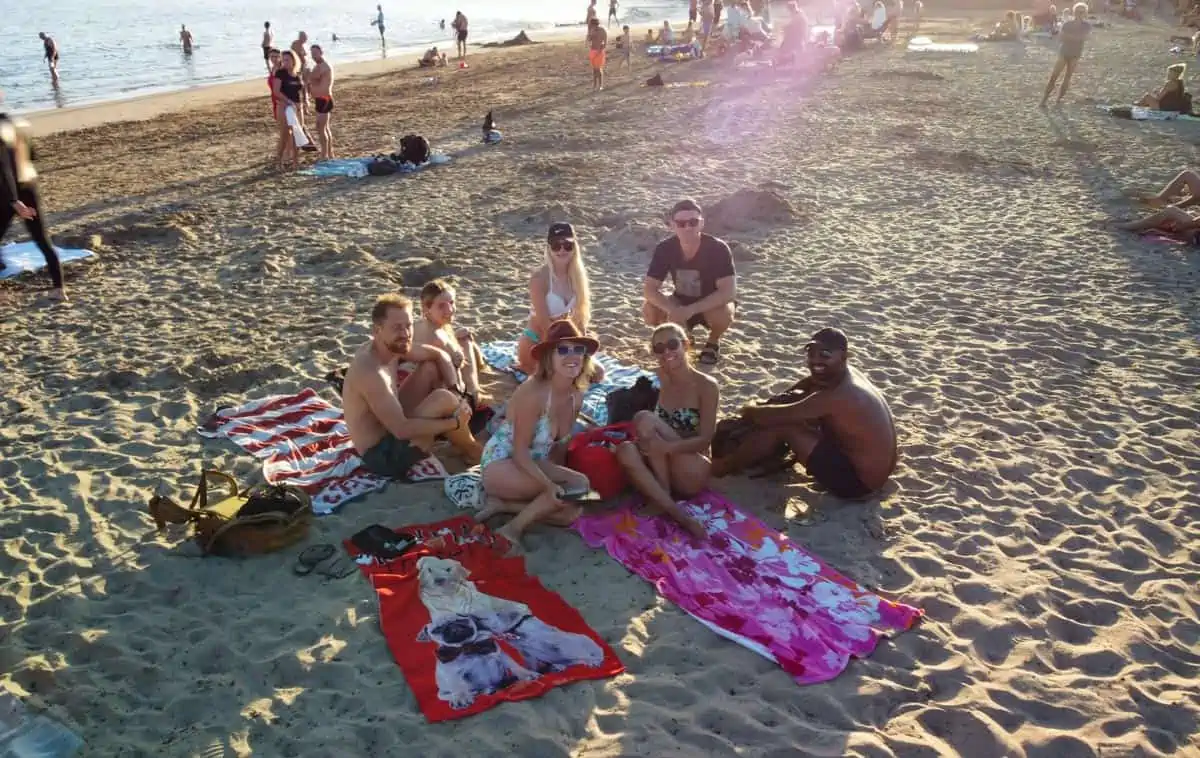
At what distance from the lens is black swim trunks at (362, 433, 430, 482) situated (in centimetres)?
476

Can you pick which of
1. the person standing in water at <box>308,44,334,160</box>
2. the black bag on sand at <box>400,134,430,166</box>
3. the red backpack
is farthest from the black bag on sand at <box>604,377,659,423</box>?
the person standing in water at <box>308,44,334,160</box>

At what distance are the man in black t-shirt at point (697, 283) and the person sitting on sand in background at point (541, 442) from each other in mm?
2079

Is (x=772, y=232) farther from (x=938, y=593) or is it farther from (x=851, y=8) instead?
(x=851, y=8)

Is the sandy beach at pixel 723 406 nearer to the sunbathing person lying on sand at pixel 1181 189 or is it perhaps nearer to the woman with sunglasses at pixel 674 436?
the woman with sunglasses at pixel 674 436

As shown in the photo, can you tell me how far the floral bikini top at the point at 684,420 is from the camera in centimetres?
464

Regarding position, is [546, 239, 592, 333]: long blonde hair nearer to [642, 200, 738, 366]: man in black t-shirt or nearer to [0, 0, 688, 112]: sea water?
[642, 200, 738, 366]: man in black t-shirt

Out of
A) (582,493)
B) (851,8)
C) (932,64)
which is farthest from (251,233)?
(851,8)

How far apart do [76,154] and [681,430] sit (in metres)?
14.7

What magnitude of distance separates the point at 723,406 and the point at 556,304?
1.43 meters

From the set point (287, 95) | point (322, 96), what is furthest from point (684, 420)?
point (322, 96)

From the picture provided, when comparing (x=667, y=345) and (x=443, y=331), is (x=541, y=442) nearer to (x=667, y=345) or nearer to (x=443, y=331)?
(x=667, y=345)

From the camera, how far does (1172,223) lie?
9.05 m

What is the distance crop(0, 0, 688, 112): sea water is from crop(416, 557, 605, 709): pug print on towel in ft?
79.3

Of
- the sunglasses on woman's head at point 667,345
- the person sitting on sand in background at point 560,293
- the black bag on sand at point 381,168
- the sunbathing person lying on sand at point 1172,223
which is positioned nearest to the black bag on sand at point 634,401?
the person sitting on sand in background at point 560,293
